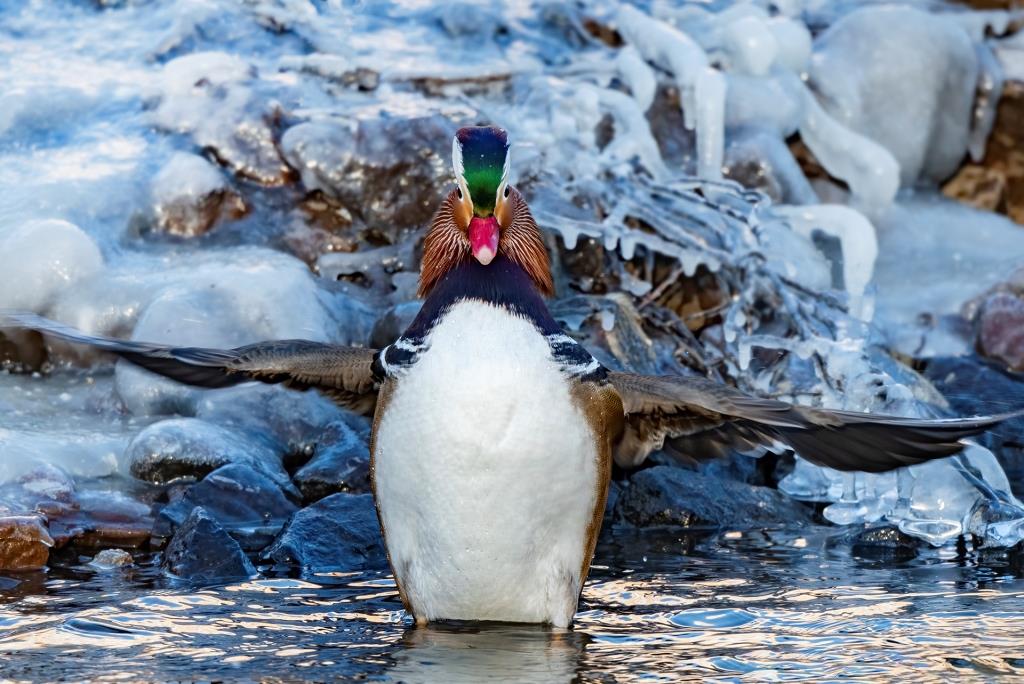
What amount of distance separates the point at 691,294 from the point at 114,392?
3.70 meters

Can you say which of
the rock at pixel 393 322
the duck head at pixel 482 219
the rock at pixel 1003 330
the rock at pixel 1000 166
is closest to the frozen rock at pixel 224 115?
the rock at pixel 393 322

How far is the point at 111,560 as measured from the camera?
6188mm

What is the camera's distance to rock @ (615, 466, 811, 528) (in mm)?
7098

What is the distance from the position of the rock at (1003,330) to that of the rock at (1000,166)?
7.51ft

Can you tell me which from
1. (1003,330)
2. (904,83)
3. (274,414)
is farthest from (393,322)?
(904,83)

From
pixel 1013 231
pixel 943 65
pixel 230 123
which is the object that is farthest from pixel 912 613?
pixel 943 65

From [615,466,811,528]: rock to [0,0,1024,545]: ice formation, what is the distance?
0.33 m

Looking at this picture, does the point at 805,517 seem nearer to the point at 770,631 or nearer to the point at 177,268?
the point at 770,631

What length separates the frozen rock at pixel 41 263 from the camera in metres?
8.51

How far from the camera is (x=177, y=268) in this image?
29.2ft

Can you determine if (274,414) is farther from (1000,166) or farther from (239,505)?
(1000,166)

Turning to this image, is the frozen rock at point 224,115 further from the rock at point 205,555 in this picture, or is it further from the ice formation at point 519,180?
the rock at point 205,555

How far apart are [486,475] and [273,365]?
4.04 feet

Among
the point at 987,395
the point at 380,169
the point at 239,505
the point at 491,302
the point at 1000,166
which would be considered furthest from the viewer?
the point at 1000,166
